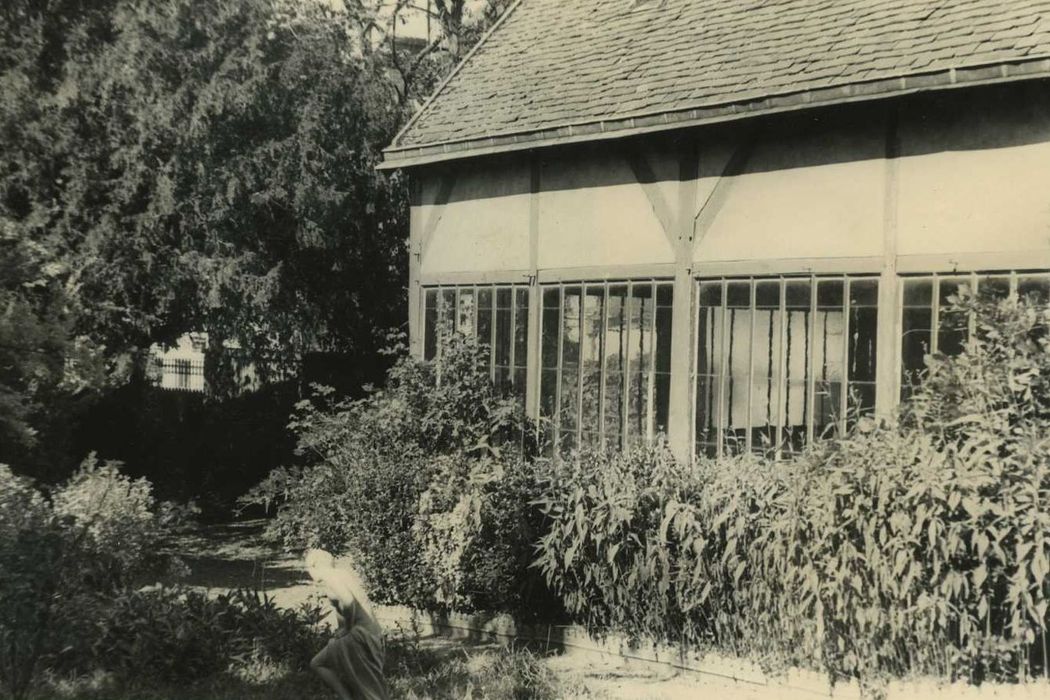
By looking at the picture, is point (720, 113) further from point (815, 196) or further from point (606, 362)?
point (606, 362)

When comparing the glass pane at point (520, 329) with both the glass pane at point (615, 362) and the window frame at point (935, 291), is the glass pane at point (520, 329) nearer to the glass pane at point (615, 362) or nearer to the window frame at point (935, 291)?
the glass pane at point (615, 362)

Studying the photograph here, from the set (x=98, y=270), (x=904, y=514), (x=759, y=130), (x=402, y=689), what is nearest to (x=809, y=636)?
(x=904, y=514)

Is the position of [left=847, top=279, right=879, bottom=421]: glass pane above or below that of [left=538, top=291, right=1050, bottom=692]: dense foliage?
above

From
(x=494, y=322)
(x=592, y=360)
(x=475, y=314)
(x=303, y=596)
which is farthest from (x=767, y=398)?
(x=303, y=596)

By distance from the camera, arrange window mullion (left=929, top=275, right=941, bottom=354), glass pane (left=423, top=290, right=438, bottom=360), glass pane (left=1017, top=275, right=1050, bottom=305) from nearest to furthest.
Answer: glass pane (left=1017, top=275, right=1050, bottom=305) → window mullion (left=929, top=275, right=941, bottom=354) → glass pane (left=423, top=290, right=438, bottom=360)

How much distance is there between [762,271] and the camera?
7840 mm

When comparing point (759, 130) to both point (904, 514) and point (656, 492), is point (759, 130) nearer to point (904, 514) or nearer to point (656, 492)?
point (656, 492)

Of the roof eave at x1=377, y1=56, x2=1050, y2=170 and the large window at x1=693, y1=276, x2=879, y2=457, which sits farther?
the large window at x1=693, y1=276, x2=879, y2=457

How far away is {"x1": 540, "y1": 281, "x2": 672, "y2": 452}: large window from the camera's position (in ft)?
28.5

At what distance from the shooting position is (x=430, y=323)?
11.0m

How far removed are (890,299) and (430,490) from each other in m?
4.08

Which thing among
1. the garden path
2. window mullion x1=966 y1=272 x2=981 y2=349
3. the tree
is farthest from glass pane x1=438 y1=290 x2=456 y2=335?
window mullion x1=966 y1=272 x2=981 y2=349

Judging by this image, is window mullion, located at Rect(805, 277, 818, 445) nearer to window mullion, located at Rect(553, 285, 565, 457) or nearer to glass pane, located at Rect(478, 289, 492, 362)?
window mullion, located at Rect(553, 285, 565, 457)

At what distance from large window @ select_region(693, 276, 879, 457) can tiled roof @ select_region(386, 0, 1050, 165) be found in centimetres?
145
